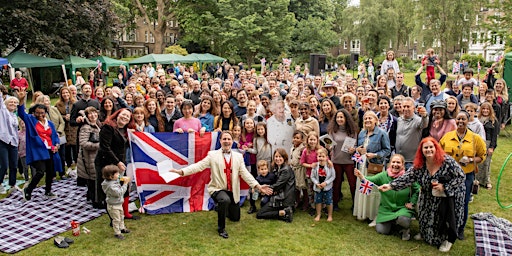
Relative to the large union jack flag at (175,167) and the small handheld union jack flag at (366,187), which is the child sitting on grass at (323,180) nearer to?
the small handheld union jack flag at (366,187)

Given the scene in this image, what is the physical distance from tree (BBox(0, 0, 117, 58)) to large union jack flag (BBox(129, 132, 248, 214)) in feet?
62.8

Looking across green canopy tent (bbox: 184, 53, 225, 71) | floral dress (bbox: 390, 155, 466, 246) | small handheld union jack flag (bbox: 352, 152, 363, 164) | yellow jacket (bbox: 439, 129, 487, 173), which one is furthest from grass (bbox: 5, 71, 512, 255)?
green canopy tent (bbox: 184, 53, 225, 71)

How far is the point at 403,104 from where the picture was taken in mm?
6324

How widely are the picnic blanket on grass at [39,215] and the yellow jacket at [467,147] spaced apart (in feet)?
18.2

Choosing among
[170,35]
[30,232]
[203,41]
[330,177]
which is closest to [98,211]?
[30,232]

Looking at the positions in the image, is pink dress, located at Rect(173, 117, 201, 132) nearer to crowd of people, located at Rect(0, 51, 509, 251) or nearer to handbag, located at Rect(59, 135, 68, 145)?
crowd of people, located at Rect(0, 51, 509, 251)

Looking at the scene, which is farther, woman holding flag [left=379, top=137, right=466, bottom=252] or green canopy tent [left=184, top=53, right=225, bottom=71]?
green canopy tent [left=184, top=53, right=225, bottom=71]

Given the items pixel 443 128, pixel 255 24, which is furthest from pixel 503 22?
pixel 443 128

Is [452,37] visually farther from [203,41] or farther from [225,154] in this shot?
[225,154]

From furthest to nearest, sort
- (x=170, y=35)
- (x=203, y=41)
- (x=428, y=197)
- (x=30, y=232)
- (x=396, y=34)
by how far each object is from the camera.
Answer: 1. (x=170, y=35)
2. (x=396, y=34)
3. (x=203, y=41)
4. (x=30, y=232)
5. (x=428, y=197)

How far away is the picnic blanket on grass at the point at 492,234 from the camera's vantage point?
5.52 meters

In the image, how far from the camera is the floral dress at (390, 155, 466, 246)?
5.22m

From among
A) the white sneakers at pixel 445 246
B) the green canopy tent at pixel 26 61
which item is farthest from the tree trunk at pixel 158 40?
the white sneakers at pixel 445 246

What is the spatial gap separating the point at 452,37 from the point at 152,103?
135 ft
